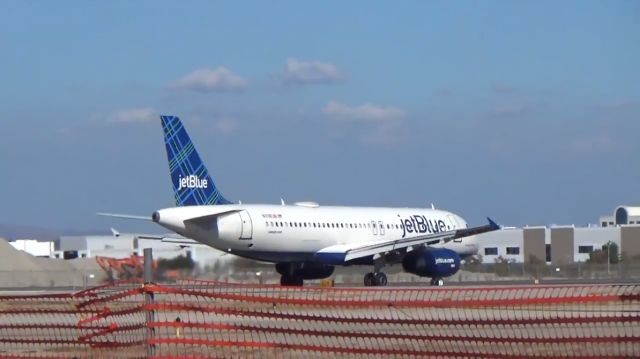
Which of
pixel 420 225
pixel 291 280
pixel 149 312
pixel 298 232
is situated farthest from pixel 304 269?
pixel 149 312

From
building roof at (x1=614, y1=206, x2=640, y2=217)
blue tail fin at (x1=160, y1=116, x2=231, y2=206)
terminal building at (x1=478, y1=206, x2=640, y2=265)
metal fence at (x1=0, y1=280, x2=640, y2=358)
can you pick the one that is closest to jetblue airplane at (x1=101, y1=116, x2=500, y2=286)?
blue tail fin at (x1=160, y1=116, x2=231, y2=206)

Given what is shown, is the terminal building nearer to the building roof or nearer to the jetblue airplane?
the building roof

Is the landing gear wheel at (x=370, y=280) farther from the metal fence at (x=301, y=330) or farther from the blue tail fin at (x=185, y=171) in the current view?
the metal fence at (x=301, y=330)

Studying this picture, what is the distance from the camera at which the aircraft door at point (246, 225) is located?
4325 centimetres

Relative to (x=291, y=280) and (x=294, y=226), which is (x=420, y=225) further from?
(x=294, y=226)

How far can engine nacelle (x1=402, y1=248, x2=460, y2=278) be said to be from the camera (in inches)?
1831

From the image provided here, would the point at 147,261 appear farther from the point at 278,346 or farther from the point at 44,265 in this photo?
the point at 44,265

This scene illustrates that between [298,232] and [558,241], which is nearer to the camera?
[298,232]

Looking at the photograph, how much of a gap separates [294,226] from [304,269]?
261 cm

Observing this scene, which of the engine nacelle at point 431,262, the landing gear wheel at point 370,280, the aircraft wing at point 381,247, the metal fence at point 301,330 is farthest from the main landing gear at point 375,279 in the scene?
the metal fence at point 301,330

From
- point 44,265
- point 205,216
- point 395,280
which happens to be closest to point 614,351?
point 205,216

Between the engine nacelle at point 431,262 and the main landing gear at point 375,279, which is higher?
the engine nacelle at point 431,262

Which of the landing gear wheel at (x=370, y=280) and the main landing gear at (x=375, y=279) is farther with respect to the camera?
the landing gear wheel at (x=370, y=280)

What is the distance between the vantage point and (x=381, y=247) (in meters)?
46.6
